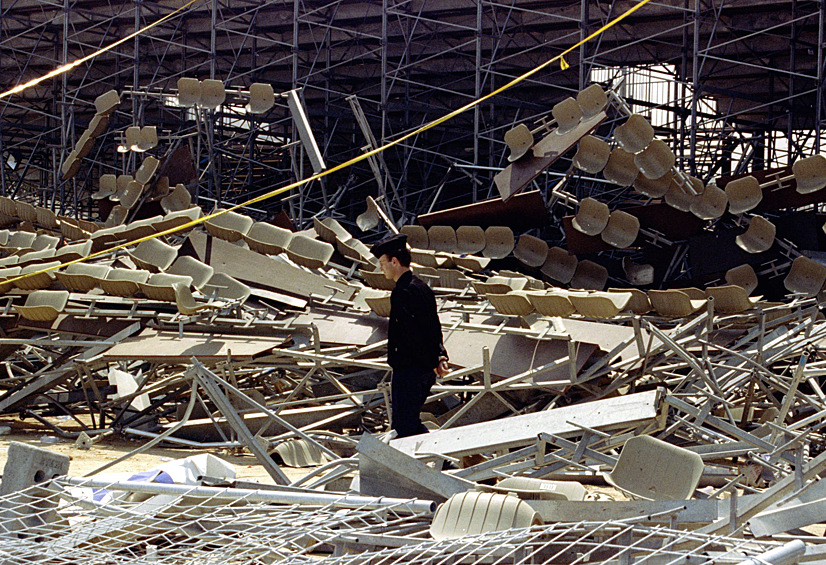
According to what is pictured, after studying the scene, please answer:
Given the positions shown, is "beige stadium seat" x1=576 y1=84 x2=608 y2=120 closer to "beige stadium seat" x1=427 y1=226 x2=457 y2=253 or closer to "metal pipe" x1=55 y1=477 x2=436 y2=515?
"beige stadium seat" x1=427 y1=226 x2=457 y2=253

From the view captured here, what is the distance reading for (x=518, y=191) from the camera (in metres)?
15.7

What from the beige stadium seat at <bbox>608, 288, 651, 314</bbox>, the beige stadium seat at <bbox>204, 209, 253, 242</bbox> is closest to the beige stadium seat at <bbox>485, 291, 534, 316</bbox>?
the beige stadium seat at <bbox>608, 288, 651, 314</bbox>

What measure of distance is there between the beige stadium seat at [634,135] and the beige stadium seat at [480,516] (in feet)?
36.1


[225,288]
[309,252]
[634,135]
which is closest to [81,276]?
[225,288]

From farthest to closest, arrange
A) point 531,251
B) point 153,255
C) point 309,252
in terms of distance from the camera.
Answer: point 531,251 → point 309,252 → point 153,255

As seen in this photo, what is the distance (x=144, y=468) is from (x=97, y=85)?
81.7ft

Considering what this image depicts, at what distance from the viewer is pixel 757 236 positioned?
1462cm

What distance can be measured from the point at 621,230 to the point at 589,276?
81 cm

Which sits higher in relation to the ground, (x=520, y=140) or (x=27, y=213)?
(x=520, y=140)

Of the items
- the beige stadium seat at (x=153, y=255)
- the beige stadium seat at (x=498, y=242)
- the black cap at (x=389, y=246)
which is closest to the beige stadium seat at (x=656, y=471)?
the black cap at (x=389, y=246)

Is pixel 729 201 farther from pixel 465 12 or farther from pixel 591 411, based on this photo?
pixel 465 12

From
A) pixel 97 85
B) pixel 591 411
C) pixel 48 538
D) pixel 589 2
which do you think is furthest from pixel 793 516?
pixel 97 85

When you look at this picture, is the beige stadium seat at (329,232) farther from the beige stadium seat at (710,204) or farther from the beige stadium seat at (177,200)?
the beige stadium seat at (710,204)

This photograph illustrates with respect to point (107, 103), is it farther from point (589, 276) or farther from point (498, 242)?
point (589, 276)
